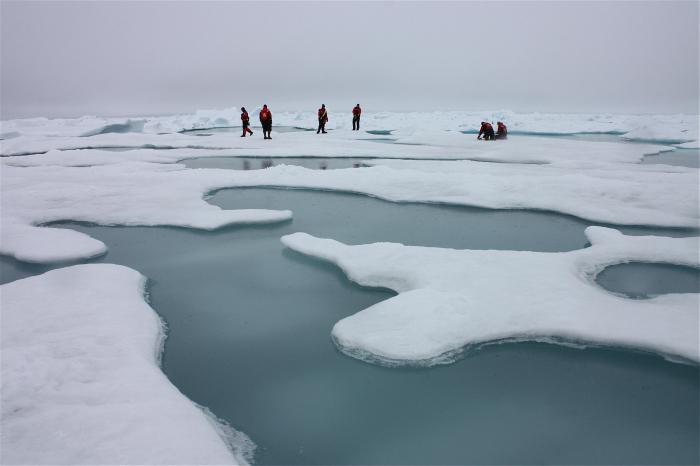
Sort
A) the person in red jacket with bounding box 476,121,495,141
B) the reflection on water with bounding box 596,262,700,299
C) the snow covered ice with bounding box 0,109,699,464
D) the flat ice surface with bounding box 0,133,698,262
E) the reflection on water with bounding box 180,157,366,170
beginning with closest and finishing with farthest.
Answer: the snow covered ice with bounding box 0,109,699,464 < the reflection on water with bounding box 596,262,700,299 < the flat ice surface with bounding box 0,133,698,262 < the reflection on water with bounding box 180,157,366,170 < the person in red jacket with bounding box 476,121,495,141

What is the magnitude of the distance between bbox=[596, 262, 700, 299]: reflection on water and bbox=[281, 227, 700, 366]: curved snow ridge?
0.10 metres

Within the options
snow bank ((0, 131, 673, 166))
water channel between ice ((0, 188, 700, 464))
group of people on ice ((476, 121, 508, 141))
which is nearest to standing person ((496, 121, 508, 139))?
group of people on ice ((476, 121, 508, 141))

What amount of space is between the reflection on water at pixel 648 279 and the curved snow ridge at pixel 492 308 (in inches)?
3.8

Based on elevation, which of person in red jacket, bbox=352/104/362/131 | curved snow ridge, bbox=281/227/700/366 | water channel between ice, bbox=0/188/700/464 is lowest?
water channel between ice, bbox=0/188/700/464

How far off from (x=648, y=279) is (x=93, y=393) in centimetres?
514

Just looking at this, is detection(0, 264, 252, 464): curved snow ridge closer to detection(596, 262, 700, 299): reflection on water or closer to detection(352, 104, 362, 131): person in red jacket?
detection(596, 262, 700, 299): reflection on water

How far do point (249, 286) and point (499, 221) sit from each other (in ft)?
14.0

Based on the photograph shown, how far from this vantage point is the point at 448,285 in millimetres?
3982

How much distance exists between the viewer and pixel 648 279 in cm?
458

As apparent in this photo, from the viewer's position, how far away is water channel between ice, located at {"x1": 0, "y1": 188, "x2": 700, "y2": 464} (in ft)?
7.80

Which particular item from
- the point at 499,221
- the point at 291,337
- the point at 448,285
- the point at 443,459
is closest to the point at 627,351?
the point at 448,285

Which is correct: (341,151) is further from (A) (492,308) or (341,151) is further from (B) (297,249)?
(A) (492,308)

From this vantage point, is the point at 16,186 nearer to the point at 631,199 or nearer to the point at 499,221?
the point at 499,221

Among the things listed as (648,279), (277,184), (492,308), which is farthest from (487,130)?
(492,308)
